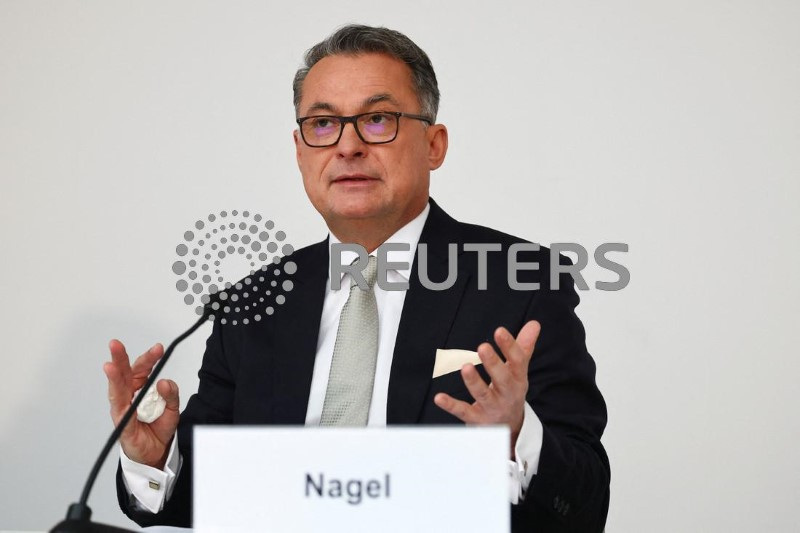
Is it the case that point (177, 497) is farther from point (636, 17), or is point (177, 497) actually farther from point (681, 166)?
point (636, 17)

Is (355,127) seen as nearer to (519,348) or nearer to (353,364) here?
(353,364)

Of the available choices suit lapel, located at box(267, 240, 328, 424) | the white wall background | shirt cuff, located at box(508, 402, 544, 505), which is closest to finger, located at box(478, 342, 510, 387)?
shirt cuff, located at box(508, 402, 544, 505)

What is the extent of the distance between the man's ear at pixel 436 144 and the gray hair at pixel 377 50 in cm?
3

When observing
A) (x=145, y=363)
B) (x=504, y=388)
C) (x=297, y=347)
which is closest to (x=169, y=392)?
(x=145, y=363)

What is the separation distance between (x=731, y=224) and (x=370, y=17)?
3.75 feet

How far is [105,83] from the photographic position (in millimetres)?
2949

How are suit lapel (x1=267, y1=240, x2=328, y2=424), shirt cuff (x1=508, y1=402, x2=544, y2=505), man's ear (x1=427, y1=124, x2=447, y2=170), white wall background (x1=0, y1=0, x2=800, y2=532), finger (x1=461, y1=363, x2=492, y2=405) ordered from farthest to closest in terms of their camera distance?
1. white wall background (x1=0, y1=0, x2=800, y2=532)
2. man's ear (x1=427, y1=124, x2=447, y2=170)
3. suit lapel (x1=267, y1=240, x2=328, y2=424)
4. shirt cuff (x1=508, y1=402, x2=544, y2=505)
5. finger (x1=461, y1=363, x2=492, y2=405)

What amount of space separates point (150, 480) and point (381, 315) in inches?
21.6

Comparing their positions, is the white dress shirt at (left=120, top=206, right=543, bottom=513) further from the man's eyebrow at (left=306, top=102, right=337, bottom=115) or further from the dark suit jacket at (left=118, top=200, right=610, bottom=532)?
the man's eyebrow at (left=306, top=102, right=337, bottom=115)

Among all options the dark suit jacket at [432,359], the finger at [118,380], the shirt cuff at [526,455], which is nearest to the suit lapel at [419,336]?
the dark suit jacket at [432,359]

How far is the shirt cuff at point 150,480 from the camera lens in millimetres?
1556

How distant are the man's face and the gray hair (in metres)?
0.02

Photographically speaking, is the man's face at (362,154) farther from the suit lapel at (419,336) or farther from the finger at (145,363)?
the finger at (145,363)

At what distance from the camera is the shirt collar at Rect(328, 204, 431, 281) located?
195 centimetres
